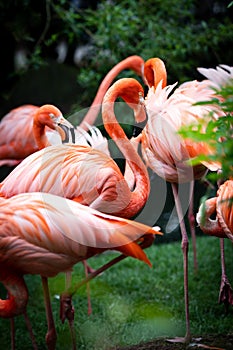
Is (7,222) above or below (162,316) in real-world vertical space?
above

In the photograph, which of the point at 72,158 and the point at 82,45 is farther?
the point at 82,45

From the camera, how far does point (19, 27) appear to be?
21.2 feet

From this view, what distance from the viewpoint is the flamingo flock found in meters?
2.89

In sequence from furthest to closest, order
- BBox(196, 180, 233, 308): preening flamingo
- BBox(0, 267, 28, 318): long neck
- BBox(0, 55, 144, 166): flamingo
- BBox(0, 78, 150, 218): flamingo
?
BBox(0, 55, 144, 166): flamingo
BBox(0, 78, 150, 218): flamingo
BBox(196, 180, 233, 308): preening flamingo
BBox(0, 267, 28, 318): long neck

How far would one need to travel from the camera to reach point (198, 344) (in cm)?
339

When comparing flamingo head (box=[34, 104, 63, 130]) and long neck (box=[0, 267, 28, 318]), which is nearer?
long neck (box=[0, 267, 28, 318])

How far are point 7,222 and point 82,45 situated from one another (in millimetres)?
5018

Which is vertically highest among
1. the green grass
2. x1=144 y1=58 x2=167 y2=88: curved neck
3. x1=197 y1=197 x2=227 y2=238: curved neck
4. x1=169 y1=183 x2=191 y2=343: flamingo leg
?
x1=144 y1=58 x2=167 y2=88: curved neck

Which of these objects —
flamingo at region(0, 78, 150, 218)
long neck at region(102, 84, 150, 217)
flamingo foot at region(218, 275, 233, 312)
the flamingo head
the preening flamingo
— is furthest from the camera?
flamingo foot at region(218, 275, 233, 312)

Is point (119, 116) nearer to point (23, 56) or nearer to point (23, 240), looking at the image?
point (23, 56)

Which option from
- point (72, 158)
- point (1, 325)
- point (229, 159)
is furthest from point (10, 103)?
point (229, 159)

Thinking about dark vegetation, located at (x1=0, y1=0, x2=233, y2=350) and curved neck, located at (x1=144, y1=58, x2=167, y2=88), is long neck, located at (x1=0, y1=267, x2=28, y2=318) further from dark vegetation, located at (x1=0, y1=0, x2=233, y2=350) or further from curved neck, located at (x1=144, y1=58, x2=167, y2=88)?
curved neck, located at (x1=144, y1=58, x2=167, y2=88)

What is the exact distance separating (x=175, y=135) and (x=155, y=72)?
0.66 m

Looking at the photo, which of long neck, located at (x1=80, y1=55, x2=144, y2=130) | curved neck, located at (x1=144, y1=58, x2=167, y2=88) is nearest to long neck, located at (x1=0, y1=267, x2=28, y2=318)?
curved neck, located at (x1=144, y1=58, x2=167, y2=88)
